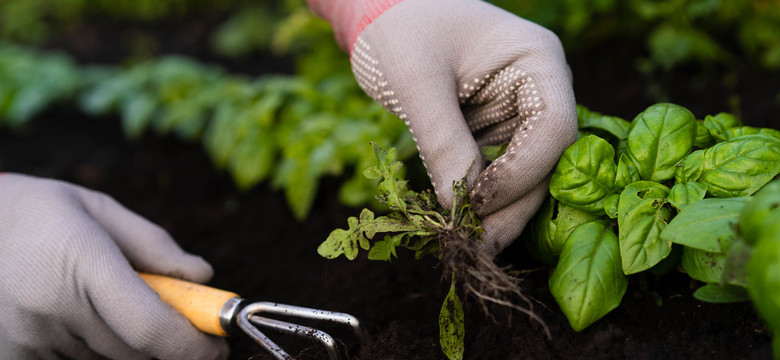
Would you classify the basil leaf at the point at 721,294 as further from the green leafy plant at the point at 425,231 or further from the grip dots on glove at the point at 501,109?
the grip dots on glove at the point at 501,109

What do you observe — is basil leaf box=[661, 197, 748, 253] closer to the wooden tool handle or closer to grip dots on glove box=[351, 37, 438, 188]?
grip dots on glove box=[351, 37, 438, 188]

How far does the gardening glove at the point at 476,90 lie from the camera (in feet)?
4.12

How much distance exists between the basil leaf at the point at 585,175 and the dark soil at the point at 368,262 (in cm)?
28

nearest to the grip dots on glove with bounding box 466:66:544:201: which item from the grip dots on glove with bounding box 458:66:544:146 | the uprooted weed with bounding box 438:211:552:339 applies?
the grip dots on glove with bounding box 458:66:544:146

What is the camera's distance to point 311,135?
232 centimetres

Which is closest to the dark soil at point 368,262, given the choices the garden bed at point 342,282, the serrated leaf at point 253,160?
the garden bed at point 342,282

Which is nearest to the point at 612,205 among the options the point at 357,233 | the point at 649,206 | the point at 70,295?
the point at 649,206

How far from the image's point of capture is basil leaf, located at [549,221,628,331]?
1.17 m

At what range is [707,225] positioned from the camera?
3.55ft

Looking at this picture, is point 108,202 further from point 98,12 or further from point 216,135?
point 98,12

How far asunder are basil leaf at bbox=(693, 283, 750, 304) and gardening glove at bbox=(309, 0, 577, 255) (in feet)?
1.28

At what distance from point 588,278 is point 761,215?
376 millimetres

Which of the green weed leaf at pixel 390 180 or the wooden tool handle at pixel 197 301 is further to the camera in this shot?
the wooden tool handle at pixel 197 301

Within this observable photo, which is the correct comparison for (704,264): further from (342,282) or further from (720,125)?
(342,282)
